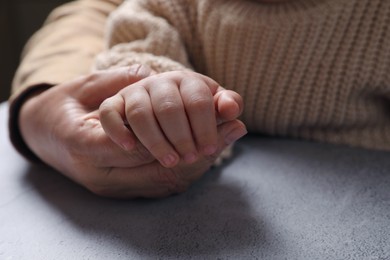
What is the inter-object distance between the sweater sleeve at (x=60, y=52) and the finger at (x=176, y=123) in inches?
8.7

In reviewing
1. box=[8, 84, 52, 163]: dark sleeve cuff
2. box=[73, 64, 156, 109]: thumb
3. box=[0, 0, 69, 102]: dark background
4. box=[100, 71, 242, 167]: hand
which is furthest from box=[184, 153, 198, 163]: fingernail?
box=[0, 0, 69, 102]: dark background

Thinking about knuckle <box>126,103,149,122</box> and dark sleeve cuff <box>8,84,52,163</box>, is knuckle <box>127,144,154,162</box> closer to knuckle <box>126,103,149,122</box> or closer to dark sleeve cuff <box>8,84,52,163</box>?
knuckle <box>126,103,149,122</box>

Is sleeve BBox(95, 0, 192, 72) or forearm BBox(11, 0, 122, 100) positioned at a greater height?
sleeve BBox(95, 0, 192, 72)

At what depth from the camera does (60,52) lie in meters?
0.62

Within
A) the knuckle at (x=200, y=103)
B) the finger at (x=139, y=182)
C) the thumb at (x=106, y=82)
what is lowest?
the finger at (x=139, y=182)

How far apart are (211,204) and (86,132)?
5.0 inches

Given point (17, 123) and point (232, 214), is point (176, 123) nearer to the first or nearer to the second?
point (232, 214)

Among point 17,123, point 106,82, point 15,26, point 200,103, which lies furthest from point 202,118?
point 15,26

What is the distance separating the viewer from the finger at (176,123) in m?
0.34

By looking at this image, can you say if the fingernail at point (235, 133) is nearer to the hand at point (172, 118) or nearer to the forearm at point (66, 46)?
the hand at point (172, 118)

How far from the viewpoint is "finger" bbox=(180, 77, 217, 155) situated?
339mm

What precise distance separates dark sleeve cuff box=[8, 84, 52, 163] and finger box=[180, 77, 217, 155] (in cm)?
24

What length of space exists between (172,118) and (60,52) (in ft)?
1.10

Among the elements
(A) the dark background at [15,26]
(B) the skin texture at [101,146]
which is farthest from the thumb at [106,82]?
(A) the dark background at [15,26]
